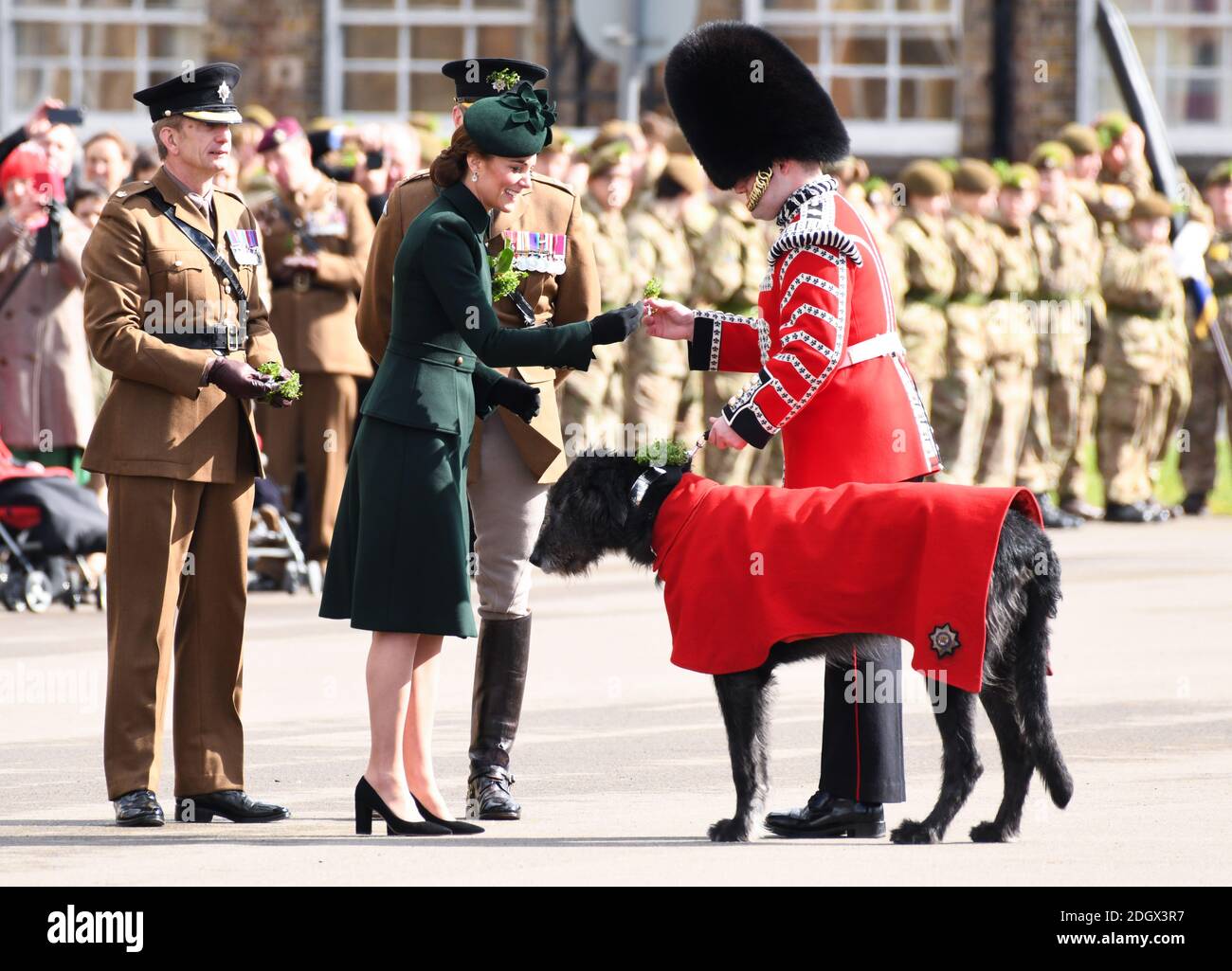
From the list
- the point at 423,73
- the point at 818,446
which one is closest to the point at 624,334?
the point at 818,446

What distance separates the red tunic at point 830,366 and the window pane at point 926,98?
18.3m

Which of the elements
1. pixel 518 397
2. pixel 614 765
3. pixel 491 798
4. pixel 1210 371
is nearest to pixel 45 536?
pixel 614 765

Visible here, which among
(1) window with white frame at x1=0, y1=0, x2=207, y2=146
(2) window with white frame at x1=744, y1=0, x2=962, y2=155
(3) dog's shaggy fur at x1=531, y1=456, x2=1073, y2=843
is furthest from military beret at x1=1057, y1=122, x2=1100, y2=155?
(3) dog's shaggy fur at x1=531, y1=456, x2=1073, y2=843

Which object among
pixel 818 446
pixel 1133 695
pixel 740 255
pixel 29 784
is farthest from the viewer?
pixel 740 255

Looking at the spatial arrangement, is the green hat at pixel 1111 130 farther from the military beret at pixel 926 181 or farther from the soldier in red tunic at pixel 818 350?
the soldier in red tunic at pixel 818 350

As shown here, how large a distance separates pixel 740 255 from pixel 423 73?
864 cm

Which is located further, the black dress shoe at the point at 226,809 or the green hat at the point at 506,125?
the black dress shoe at the point at 226,809

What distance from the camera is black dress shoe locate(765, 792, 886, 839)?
7.69m

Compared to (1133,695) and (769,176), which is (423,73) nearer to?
(1133,695)

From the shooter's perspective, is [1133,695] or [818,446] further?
[1133,695]

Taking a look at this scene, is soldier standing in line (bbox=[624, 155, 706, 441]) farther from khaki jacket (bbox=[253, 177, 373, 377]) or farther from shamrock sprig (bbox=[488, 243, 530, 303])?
shamrock sprig (bbox=[488, 243, 530, 303])

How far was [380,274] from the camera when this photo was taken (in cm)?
799

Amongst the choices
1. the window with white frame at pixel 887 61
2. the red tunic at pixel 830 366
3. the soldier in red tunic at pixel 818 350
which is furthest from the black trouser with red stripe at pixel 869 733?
the window with white frame at pixel 887 61

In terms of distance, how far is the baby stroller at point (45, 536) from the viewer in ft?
42.3
